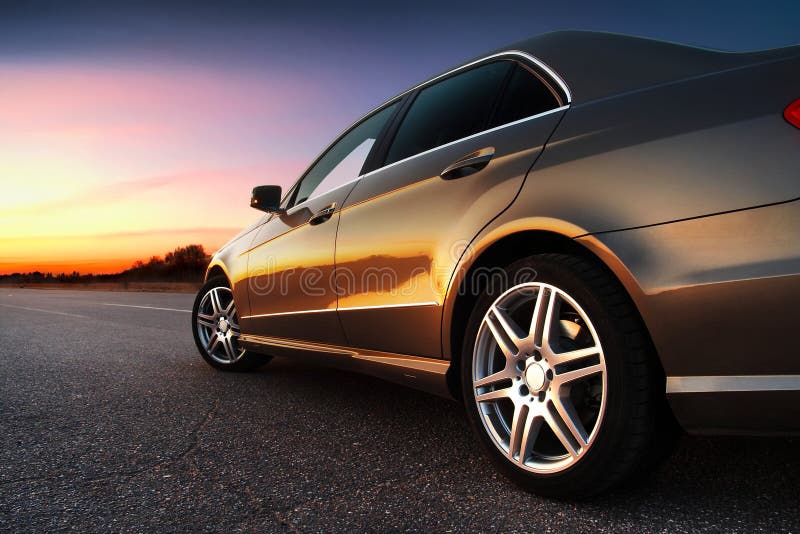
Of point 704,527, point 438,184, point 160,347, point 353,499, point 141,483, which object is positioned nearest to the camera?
point 704,527

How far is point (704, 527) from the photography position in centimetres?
181

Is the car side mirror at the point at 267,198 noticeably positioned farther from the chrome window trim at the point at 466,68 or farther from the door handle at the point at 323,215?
the door handle at the point at 323,215

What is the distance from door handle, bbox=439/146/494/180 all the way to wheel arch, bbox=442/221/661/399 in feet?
0.97

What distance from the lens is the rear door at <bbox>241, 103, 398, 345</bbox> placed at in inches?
130

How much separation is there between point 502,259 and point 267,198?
2.26m

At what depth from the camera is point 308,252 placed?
3461mm

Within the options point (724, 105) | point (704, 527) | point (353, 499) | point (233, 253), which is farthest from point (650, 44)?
point (233, 253)

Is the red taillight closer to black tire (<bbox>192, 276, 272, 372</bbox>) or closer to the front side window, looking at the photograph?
the front side window

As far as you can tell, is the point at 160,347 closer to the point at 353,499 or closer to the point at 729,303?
the point at 353,499

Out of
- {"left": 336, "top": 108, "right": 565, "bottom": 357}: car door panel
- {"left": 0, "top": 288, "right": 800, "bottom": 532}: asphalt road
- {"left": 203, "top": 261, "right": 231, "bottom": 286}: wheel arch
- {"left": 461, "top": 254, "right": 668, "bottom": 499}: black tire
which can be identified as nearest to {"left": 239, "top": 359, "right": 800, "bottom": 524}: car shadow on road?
{"left": 0, "top": 288, "right": 800, "bottom": 532}: asphalt road

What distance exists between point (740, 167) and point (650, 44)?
2.37ft

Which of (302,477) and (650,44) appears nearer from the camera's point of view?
(650,44)

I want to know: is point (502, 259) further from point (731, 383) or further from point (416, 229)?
point (731, 383)

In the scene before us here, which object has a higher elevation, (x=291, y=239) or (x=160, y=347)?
(x=291, y=239)
